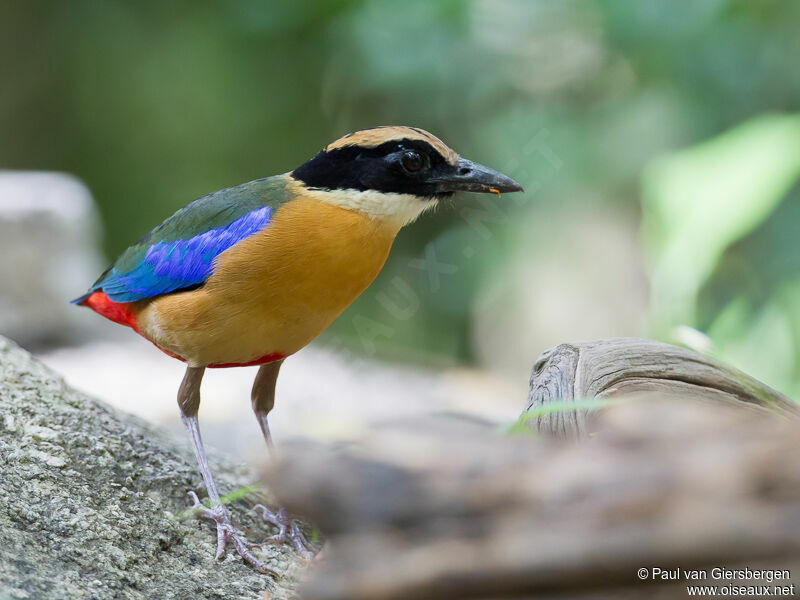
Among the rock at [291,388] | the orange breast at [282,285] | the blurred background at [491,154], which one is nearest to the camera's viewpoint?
the orange breast at [282,285]

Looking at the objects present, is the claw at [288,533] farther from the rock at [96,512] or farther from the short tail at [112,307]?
the short tail at [112,307]

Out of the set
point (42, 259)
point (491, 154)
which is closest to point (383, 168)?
point (491, 154)

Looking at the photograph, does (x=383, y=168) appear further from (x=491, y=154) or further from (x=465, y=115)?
(x=465, y=115)

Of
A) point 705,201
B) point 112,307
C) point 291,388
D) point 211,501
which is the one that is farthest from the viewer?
point 291,388

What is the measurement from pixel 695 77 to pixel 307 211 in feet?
15.3

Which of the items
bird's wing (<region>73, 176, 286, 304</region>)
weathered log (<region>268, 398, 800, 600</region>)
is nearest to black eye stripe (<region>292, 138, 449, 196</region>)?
bird's wing (<region>73, 176, 286, 304</region>)

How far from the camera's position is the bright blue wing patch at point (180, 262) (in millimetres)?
3080

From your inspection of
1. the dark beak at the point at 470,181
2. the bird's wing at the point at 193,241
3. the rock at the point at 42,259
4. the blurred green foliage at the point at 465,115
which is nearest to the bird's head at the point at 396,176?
the dark beak at the point at 470,181

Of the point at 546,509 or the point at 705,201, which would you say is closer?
the point at 546,509

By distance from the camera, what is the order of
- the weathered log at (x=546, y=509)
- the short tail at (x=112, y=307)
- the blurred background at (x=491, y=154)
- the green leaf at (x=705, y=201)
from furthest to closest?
the blurred background at (x=491, y=154) < the green leaf at (x=705, y=201) < the short tail at (x=112, y=307) < the weathered log at (x=546, y=509)

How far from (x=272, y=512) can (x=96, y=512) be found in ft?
2.57

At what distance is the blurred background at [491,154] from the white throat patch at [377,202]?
4.95ft

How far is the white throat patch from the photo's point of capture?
311cm

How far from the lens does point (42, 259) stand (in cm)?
816
